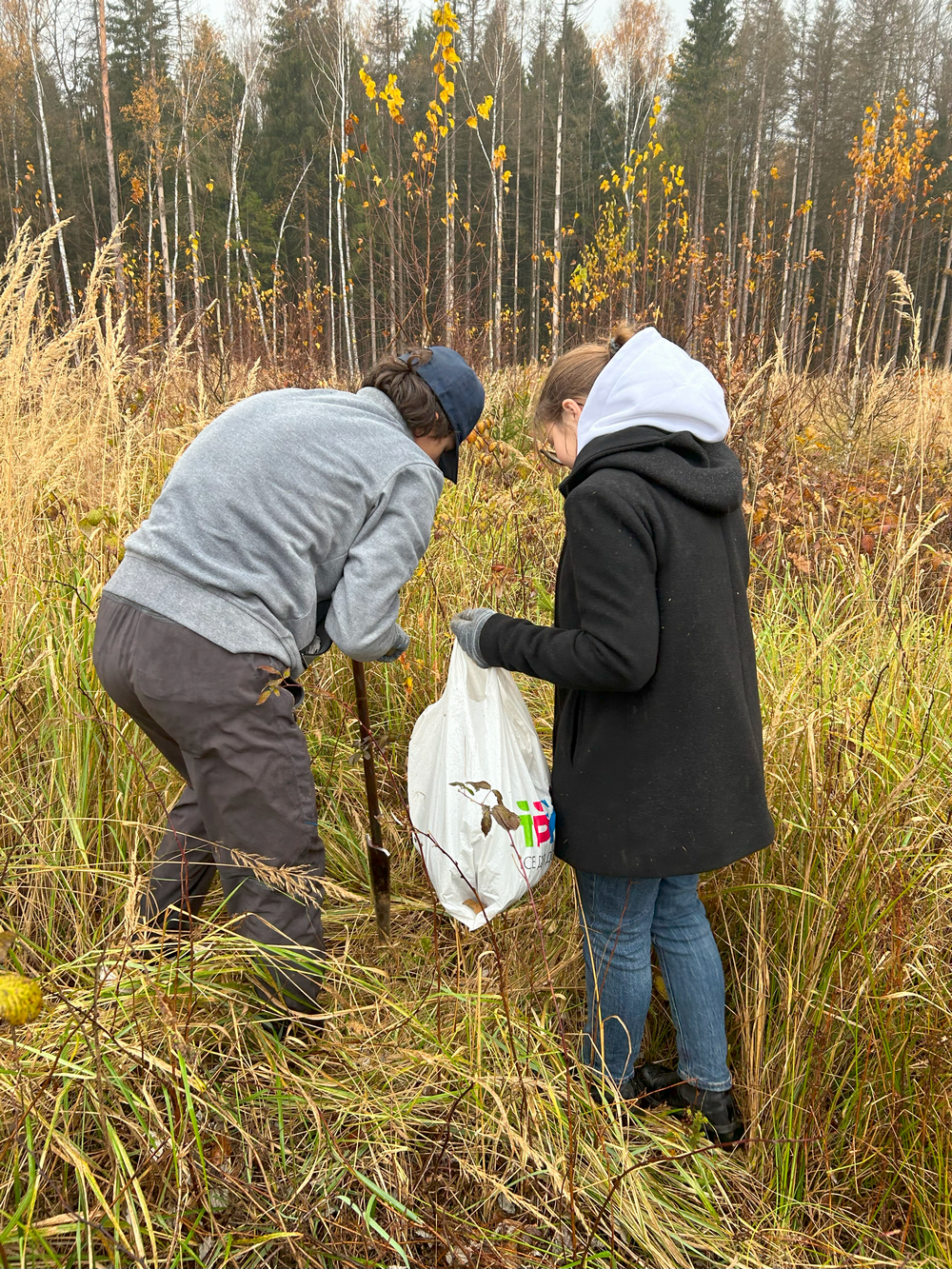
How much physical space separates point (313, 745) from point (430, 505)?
3.85 feet

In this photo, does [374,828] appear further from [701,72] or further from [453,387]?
[701,72]

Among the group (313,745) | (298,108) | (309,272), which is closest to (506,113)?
(298,108)

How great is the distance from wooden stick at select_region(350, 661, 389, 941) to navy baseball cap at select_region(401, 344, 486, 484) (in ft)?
2.02

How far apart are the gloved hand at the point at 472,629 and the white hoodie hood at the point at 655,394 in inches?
15.7

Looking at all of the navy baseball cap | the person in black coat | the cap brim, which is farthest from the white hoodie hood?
the cap brim

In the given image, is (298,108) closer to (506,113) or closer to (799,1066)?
(506,113)

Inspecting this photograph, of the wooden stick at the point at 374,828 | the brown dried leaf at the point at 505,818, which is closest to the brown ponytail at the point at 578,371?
the wooden stick at the point at 374,828

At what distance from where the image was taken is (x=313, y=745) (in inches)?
106

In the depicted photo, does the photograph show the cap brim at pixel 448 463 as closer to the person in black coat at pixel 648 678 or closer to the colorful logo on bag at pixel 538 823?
the person in black coat at pixel 648 678

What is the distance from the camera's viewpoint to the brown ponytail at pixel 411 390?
1834 mm

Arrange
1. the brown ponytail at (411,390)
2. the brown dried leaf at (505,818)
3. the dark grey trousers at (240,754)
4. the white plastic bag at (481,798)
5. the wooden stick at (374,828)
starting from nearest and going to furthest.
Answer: the brown dried leaf at (505,818) < the dark grey trousers at (240,754) < the white plastic bag at (481,798) < the brown ponytail at (411,390) < the wooden stick at (374,828)

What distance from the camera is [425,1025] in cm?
166

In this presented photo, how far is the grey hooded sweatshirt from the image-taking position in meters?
1.61

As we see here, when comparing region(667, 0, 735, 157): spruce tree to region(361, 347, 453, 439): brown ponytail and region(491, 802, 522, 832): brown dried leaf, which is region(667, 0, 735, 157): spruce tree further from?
region(491, 802, 522, 832): brown dried leaf
